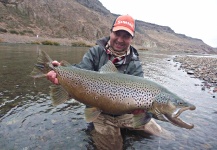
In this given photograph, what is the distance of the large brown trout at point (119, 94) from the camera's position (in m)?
3.53

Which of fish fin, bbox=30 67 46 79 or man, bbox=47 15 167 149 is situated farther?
man, bbox=47 15 167 149

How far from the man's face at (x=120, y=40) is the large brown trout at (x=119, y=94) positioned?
3.31 ft

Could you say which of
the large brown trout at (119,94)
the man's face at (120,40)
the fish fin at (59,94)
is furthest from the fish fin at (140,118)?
the man's face at (120,40)

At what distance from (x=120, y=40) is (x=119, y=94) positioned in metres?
1.41

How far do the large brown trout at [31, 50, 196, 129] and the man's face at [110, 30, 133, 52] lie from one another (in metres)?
1.01

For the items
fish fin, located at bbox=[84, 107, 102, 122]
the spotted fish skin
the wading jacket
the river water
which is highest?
the wading jacket

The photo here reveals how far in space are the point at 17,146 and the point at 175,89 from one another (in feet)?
29.2

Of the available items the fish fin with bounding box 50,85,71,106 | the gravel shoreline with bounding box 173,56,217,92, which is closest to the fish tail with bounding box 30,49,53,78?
the fish fin with bounding box 50,85,71,106

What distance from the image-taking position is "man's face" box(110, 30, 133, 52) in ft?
14.8

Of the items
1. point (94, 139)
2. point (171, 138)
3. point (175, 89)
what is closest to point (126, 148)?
point (94, 139)

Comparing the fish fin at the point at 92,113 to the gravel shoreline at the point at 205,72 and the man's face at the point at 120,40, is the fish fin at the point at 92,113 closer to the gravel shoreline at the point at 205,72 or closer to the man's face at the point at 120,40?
the man's face at the point at 120,40

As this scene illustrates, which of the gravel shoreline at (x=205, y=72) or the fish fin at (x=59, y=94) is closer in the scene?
the fish fin at (x=59, y=94)

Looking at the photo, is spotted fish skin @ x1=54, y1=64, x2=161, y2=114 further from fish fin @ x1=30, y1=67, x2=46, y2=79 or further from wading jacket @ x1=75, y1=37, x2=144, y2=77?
wading jacket @ x1=75, y1=37, x2=144, y2=77

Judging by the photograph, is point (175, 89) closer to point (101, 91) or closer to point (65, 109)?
point (65, 109)
